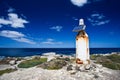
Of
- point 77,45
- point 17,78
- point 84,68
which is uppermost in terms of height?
point 77,45

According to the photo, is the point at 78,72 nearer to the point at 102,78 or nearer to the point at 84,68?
the point at 84,68

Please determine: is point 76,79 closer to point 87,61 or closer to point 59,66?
point 87,61

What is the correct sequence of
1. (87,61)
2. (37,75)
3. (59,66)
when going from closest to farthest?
(87,61) < (37,75) < (59,66)

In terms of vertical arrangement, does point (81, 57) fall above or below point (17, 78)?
above

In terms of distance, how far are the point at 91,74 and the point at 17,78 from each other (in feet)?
21.4

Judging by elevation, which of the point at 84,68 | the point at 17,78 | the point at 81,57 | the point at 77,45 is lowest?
the point at 17,78

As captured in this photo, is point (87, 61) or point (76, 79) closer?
point (76, 79)

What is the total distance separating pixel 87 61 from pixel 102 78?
180 centimetres

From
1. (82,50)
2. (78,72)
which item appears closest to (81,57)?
(82,50)

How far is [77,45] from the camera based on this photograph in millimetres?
12578

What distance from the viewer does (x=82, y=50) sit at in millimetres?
12406

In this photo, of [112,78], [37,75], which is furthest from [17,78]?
[112,78]

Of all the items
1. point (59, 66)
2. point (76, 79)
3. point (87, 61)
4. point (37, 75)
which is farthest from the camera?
point (59, 66)

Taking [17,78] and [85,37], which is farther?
[17,78]
